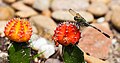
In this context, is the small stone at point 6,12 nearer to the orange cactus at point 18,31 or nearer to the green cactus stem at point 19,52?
the green cactus stem at point 19,52

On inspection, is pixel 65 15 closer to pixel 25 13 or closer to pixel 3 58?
pixel 25 13

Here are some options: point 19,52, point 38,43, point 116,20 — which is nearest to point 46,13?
point 116,20

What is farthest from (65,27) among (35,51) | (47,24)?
(47,24)

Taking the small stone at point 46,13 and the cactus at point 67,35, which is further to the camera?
the small stone at point 46,13

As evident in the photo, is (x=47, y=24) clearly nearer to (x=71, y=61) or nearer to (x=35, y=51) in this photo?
(x=35, y=51)

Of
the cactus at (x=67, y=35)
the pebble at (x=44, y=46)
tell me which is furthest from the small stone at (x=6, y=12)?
the cactus at (x=67, y=35)
